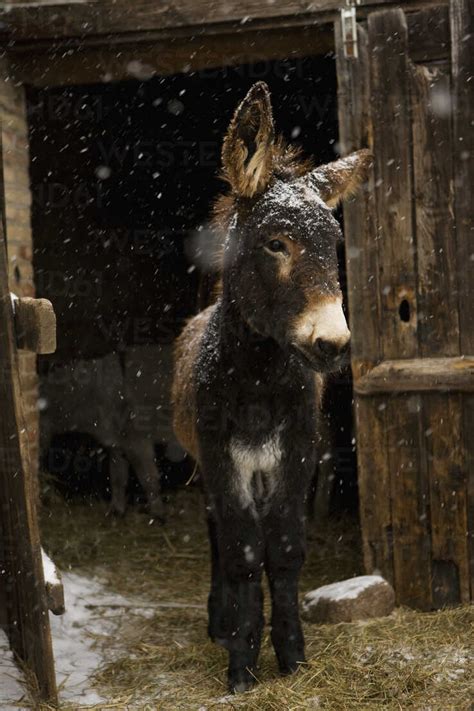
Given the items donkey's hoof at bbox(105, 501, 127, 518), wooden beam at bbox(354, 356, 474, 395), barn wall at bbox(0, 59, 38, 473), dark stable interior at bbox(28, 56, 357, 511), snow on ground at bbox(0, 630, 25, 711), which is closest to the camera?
snow on ground at bbox(0, 630, 25, 711)

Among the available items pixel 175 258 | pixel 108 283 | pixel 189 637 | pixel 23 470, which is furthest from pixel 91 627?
pixel 175 258

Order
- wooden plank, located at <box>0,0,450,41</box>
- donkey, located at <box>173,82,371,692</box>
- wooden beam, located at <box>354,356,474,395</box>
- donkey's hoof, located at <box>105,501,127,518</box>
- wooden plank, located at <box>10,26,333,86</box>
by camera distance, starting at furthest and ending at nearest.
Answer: donkey's hoof, located at <box>105,501,127,518</box> → wooden plank, located at <box>10,26,333,86</box> → wooden plank, located at <box>0,0,450,41</box> → wooden beam, located at <box>354,356,474,395</box> → donkey, located at <box>173,82,371,692</box>

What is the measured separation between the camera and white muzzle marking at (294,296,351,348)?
3.01 m

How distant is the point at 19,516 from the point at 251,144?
1.90 metres

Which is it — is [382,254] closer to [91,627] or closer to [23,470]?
[23,470]

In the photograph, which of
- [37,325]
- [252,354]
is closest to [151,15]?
[252,354]

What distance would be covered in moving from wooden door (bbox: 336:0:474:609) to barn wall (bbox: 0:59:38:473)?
228 cm

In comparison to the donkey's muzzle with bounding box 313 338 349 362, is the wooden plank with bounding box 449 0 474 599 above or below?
above

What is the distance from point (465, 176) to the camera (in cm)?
454

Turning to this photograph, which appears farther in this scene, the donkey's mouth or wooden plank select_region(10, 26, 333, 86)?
wooden plank select_region(10, 26, 333, 86)

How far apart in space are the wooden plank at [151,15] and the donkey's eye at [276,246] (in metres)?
2.04

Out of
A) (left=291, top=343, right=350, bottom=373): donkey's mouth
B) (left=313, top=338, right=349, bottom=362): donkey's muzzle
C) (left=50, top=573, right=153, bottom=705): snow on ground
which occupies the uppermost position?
(left=313, top=338, right=349, bottom=362): donkey's muzzle

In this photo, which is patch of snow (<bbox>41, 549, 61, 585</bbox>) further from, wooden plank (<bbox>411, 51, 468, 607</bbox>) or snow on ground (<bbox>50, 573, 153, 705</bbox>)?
wooden plank (<bbox>411, 51, 468, 607</bbox>)

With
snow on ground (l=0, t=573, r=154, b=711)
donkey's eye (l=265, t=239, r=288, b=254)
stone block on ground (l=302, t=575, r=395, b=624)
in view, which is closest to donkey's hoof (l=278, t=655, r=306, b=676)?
stone block on ground (l=302, t=575, r=395, b=624)
